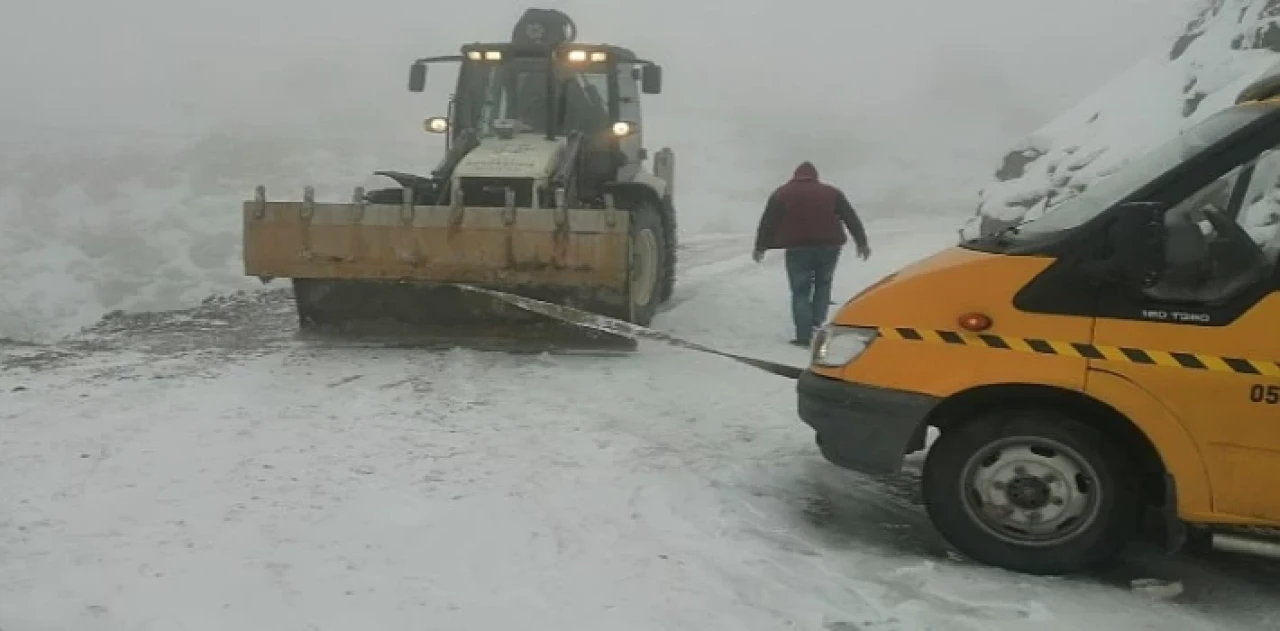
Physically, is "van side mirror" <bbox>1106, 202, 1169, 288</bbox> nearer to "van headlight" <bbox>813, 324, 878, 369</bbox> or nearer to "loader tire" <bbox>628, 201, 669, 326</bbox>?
"van headlight" <bbox>813, 324, 878, 369</bbox>

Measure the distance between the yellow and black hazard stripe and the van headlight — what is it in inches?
5.6

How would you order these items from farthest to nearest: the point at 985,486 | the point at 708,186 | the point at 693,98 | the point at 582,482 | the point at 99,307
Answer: the point at 693,98
the point at 708,186
the point at 99,307
the point at 582,482
the point at 985,486

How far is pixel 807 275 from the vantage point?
10.1 m

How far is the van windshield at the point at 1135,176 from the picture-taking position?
14.8ft

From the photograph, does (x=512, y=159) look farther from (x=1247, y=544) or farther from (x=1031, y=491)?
(x=1247, y=544)

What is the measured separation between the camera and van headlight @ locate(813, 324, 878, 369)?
191 inches

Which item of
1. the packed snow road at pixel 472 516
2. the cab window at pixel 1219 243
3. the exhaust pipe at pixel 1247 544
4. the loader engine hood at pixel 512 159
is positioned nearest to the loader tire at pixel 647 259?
the loader engine hood at pixel 512 159

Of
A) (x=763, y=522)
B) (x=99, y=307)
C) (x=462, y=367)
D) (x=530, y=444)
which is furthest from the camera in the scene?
(x=99, y=307)

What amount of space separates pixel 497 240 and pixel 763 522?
14.5 ft

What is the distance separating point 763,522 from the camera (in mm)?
5180

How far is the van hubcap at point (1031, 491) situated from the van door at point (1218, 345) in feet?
1.37

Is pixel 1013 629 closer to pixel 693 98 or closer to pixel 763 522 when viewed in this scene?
pixel 763 522

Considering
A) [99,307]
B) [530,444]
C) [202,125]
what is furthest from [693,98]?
[530,444]

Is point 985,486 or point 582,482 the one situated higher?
point 985,486
